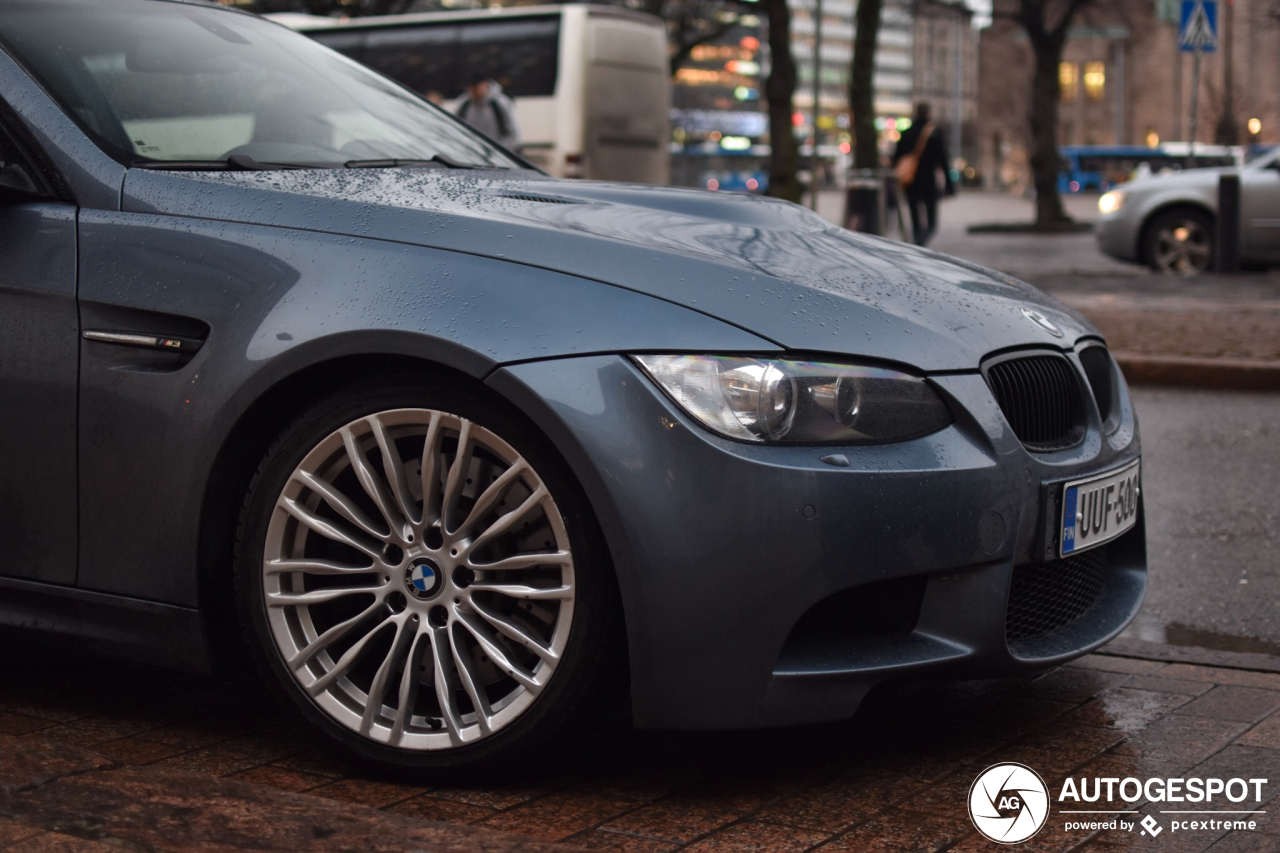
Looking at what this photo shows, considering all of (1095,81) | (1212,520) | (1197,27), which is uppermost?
(1095,81)

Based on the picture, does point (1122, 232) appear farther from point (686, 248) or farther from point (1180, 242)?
point (686, 248)

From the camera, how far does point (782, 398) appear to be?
103 inches

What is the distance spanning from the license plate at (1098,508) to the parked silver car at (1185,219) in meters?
12.8

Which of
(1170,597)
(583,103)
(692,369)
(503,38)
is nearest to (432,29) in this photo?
(503,38)

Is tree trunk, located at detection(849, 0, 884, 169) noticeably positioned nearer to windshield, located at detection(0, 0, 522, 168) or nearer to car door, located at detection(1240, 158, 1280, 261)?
car door, located at detection(1240, 158, 1280, 261)

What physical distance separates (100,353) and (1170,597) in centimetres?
311

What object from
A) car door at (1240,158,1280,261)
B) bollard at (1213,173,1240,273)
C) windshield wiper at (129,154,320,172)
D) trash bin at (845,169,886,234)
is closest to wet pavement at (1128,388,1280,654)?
windshield wiper at (129,154,320,172)

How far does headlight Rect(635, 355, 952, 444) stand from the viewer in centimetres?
260

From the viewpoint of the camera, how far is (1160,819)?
267 centimetres

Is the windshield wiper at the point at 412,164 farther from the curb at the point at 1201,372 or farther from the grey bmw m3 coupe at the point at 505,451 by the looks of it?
the curb at the point at 1201,372

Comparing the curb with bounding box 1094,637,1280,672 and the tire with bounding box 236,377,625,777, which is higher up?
the tire with bounding box 236,377,625,777

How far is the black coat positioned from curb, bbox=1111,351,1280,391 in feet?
29.6

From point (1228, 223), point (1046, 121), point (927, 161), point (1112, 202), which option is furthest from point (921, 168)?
point (1046, 121)

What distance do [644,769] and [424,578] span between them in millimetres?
569
